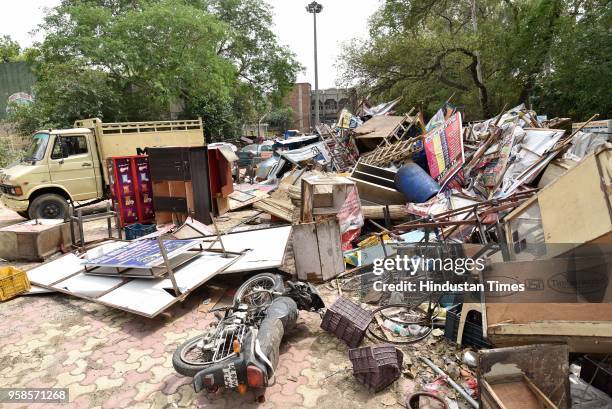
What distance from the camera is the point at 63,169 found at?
323 inches

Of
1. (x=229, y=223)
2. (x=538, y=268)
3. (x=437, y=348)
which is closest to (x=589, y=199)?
(x=538, y=268)

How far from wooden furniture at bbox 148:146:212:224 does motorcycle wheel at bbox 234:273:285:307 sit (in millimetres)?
3769

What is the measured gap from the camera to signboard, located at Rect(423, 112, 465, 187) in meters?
7.36

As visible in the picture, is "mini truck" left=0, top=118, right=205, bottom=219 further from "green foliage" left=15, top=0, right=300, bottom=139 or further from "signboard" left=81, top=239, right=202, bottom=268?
"green foliage" left=15, top=0, right=300, bottom=139

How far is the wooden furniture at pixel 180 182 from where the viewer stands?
7.66m

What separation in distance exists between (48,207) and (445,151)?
889 centimetres

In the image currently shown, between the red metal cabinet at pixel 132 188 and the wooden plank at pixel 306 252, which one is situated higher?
the red metal cabinet at pixel 132 188

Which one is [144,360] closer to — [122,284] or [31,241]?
[122,284]

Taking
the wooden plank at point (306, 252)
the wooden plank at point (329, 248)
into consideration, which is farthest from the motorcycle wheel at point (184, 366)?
the wooden plank at point (329, 248)

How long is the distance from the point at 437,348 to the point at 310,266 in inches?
82.9

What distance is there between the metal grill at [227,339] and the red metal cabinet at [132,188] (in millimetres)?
5675

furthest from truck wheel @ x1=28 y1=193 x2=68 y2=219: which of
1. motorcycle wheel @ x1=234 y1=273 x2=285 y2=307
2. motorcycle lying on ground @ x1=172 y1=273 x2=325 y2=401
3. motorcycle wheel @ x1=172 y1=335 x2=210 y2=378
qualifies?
motorcycle wheel @ x1=172 y1=335 x2=210 y2=378

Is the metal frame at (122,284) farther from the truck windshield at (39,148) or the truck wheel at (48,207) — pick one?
the truck windshield at (39,148)

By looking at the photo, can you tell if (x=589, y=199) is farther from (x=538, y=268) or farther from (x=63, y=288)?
(x=63, y=288)
